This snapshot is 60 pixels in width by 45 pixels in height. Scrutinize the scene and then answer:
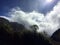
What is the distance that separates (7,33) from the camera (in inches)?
4675

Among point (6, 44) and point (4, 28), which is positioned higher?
point (4, 28)

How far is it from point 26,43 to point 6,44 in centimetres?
1784

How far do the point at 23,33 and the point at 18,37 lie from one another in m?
4.83

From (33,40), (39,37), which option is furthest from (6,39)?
(39,37)

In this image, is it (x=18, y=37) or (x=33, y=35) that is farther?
(x=33, y=35)

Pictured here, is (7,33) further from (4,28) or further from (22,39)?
(22,39)

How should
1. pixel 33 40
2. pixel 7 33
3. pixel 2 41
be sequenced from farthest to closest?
pixel 33 40 → pixel 7 33 → pixel 2 41

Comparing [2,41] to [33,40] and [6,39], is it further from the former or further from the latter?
[33,40]

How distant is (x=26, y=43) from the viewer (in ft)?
406

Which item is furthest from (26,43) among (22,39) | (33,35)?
(33,35)

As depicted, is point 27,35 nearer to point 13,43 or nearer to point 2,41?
point 13,43

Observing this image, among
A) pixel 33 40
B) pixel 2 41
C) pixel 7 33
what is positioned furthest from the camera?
pixel 33 40

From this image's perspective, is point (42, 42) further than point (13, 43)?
Yes

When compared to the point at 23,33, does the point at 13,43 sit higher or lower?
lower
